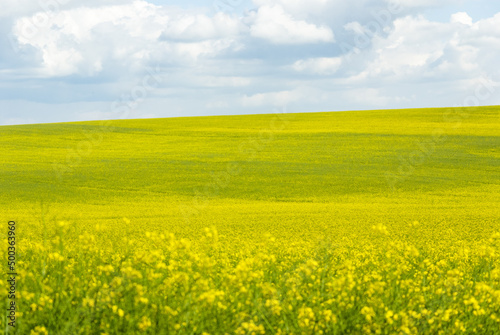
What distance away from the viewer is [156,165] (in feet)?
91.9

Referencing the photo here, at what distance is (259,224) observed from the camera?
14.2 meters

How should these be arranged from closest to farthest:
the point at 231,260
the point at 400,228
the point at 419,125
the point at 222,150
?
the point at 231,260 → the point at 400,228 → the point at 222,150 → the point at 419,125

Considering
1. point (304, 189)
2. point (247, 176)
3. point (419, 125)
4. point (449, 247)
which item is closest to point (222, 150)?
point (247, 176)

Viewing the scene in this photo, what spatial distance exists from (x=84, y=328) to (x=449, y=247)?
7585mm

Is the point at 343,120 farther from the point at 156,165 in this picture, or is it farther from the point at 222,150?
the point at 156,165

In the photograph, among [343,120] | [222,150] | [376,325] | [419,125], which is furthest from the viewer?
[343,120]

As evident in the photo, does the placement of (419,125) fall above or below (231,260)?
above

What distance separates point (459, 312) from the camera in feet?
19.6

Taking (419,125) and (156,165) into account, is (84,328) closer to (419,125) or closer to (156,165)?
(156,165)

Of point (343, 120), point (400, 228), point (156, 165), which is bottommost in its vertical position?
point (400, 228)

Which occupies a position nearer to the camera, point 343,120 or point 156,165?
point 156,165

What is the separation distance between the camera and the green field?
5414mm

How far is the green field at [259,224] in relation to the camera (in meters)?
5.41

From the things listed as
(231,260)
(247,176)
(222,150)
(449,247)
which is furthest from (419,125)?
(231,260)
